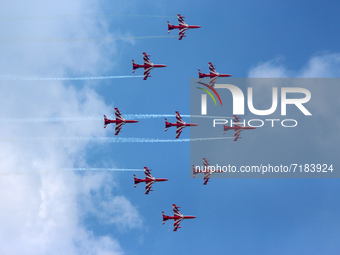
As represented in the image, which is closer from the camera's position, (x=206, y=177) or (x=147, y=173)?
(x=147, y=173)

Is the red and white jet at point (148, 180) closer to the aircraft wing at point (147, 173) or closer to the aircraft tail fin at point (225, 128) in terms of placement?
the aircraft wing at point (147, 173)

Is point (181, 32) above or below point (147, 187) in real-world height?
above

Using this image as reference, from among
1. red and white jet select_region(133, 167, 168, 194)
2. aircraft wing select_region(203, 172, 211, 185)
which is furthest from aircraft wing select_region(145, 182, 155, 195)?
aircraft wing select_region(203, 172, 211, 185)

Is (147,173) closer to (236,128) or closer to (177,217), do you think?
(177,217)

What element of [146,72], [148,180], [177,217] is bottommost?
[177,217]

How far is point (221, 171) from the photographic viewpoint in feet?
531

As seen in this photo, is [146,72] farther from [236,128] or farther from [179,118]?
[236,128]

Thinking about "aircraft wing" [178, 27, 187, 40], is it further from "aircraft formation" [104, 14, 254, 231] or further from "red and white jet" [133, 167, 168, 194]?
"red and white jet" [133, 167, 168, 194]

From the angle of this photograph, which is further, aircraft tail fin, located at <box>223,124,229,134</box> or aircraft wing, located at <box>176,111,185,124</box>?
aircraft tail fin, located at <box>223,124,229,134</box>

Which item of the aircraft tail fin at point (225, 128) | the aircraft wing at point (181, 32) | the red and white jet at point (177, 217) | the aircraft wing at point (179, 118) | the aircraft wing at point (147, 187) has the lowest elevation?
the red and white jet at point (177, 217)

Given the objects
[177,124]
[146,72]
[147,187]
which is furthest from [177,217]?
[146,72]

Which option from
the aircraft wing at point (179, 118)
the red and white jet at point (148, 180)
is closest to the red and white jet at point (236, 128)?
the aircraft wing at point (179, 118)

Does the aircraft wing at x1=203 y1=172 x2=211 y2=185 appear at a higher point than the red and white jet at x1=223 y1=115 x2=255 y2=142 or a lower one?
lower

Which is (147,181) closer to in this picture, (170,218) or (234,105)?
(170,218)
